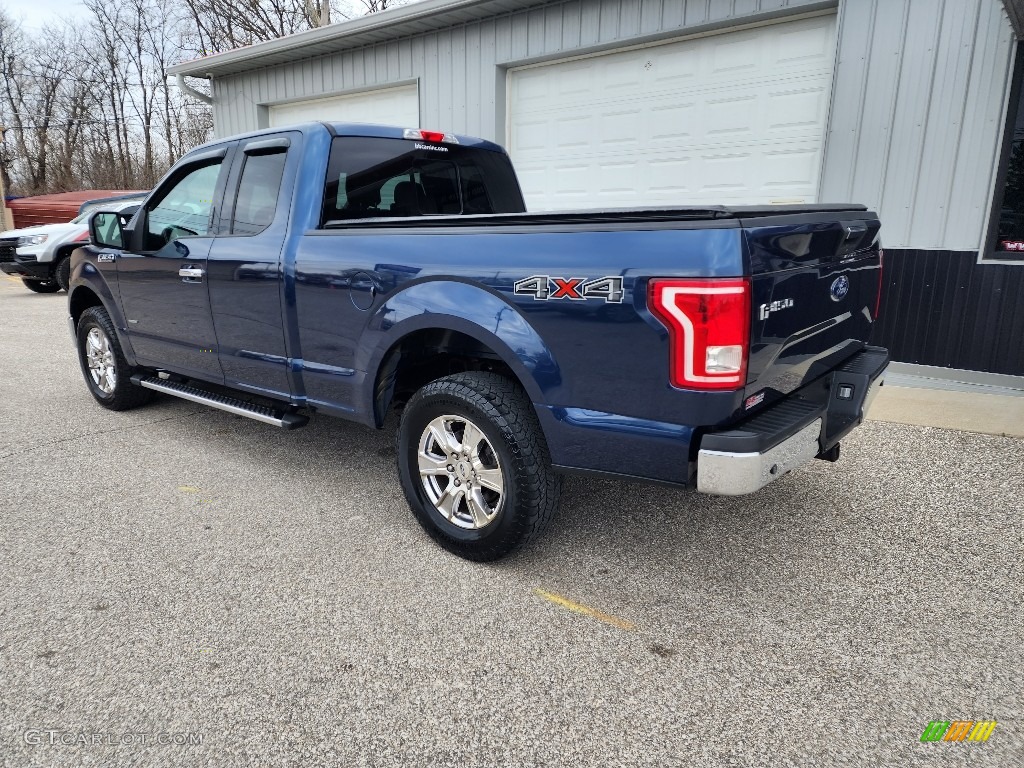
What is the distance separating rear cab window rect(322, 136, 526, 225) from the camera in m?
3.63

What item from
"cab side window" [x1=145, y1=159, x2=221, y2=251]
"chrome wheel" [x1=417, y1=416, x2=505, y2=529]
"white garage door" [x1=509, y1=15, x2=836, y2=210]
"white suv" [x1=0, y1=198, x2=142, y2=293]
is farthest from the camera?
"white suv" [x1=0, y1=198, x2=142, y2=293]

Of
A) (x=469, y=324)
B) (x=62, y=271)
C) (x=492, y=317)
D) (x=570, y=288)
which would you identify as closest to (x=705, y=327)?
(x=570, y=288)

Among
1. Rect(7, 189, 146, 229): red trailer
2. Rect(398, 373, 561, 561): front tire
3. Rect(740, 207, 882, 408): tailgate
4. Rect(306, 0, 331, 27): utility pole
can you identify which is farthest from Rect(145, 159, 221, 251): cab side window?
Rect(306, 0, 331, 27): utility pole

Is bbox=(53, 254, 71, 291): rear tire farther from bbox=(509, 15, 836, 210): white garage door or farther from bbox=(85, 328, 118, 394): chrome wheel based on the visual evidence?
bbox=(509, 15, 836, 210): white garage door

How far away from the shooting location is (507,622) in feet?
8.42

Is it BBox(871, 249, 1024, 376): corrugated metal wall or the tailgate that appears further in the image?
BBox(871, 249, 1024, 376): corrugated metal wall

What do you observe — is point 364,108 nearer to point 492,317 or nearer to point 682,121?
point 682,121

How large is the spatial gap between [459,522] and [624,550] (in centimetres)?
75

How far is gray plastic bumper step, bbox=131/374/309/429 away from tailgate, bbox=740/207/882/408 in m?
Result: 2.38

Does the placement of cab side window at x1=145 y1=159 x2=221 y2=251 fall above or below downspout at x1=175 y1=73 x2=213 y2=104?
below

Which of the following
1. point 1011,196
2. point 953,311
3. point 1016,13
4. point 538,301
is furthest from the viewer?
point 953,311

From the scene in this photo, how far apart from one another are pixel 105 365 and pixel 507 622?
166 inches

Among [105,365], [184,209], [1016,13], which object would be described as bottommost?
[105,365]

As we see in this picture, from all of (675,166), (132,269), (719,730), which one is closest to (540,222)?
(719,730)
